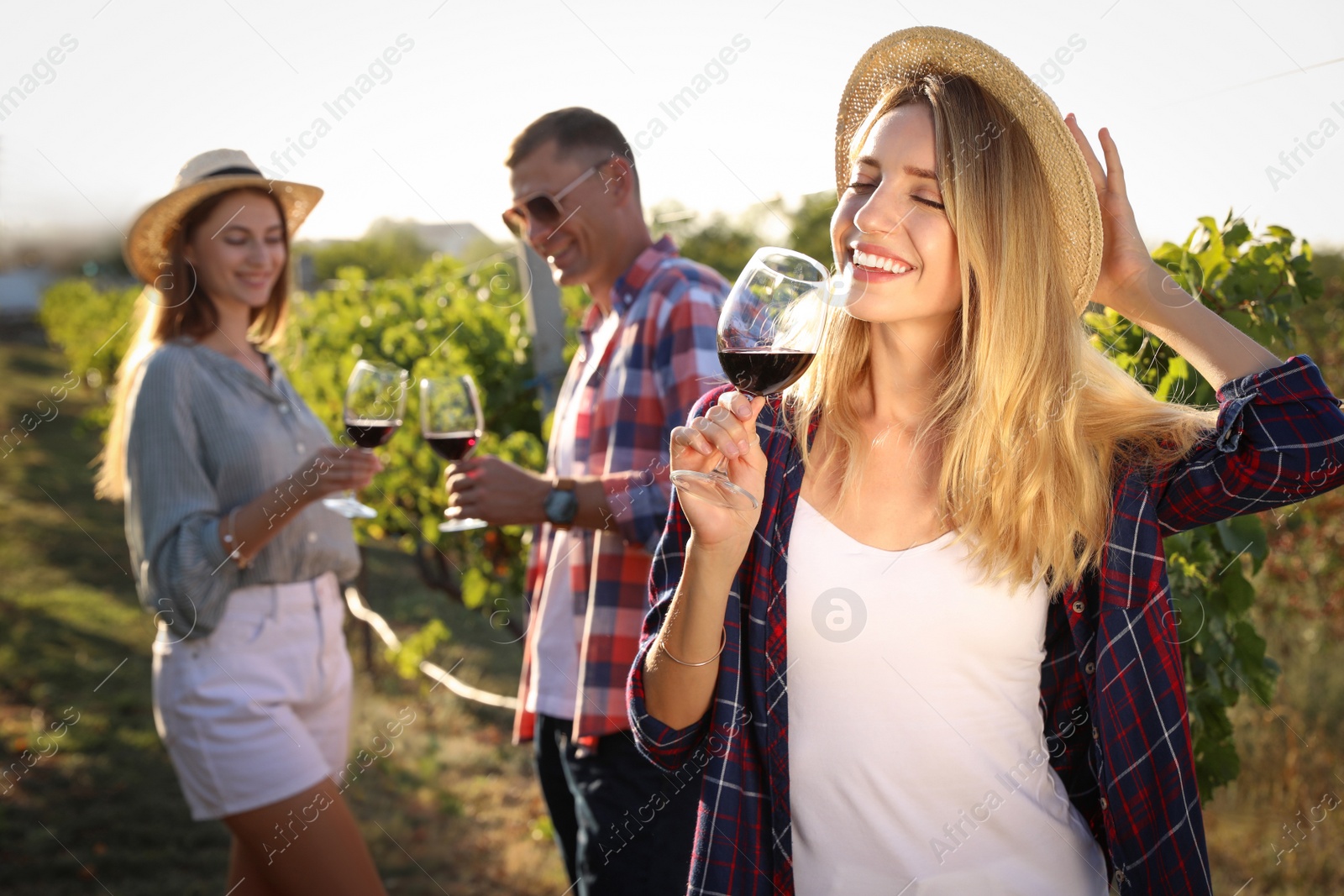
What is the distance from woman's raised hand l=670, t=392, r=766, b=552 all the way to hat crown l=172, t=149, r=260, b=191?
2209 millimetres

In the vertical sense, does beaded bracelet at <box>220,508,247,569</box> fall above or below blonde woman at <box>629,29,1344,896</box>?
below

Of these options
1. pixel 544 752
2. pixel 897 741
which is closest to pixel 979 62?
pixel 897 741

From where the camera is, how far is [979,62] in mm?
1833

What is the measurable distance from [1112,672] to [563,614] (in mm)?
1506

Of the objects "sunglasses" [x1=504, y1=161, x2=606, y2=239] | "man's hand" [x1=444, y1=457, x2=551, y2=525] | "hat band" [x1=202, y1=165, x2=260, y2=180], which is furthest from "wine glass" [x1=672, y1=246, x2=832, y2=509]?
"hat band" [x1=202, y1=165, x2=260, y2=180]

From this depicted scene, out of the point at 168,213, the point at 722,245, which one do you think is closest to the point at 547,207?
the point at 168,213

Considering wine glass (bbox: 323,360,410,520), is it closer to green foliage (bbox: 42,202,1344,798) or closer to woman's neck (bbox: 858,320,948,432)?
green foliage (bbox: 42,202,1344,798)

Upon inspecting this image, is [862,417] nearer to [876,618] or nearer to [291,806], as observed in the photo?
[876,618]

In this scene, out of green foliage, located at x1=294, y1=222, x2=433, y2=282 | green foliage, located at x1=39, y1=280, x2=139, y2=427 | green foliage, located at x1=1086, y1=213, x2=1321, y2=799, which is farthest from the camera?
green foliage, located at x1=294, y1=222, x2=433, y2=282

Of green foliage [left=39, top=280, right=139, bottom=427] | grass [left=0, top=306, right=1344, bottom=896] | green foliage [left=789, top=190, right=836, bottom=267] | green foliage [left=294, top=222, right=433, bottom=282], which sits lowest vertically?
green foliage [left=39, top=280, right=139, bottom=427]

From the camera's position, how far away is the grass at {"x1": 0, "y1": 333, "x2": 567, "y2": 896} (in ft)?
15.0

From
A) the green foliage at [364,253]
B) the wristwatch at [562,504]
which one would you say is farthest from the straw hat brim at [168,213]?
the green foliage at [364,253]

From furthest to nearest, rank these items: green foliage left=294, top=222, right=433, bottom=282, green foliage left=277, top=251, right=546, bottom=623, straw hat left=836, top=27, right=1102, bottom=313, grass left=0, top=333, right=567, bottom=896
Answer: green foliage left=294, top=222, right=433, bottom=282
green foliage left=277, top=251, right=546, bottom=623
grass left=0, top=333, right=567, bottom=896
straw hat left=836, top=27, right=1102, bottom=313

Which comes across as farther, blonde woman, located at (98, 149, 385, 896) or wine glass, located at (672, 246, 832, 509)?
blonde woman, located at (98, 149, 385, 896)
